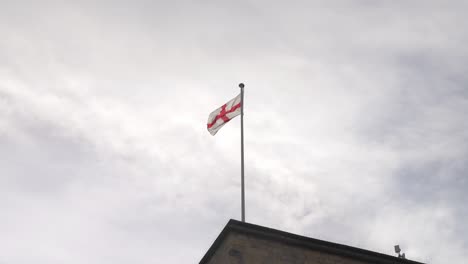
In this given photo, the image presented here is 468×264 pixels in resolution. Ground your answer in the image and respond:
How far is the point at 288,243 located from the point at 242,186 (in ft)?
10.2

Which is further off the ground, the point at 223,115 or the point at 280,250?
the point at 223,115

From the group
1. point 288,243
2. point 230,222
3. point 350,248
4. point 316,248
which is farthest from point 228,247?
point 350,248

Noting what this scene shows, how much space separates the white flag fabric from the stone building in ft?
18.3

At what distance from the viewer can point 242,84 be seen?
1988 centimetres

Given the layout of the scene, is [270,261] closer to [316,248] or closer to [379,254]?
[316,248]

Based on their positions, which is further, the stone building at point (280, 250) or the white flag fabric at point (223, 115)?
the white flag fabric at point (223, 115)

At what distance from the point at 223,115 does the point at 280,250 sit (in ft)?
25.4

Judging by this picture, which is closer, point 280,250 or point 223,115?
point 280,250

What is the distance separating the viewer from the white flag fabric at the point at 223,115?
65.2ft

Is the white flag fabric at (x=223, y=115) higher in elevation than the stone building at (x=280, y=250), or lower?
higher

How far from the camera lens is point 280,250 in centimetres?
1591

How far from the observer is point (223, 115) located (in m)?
20.3

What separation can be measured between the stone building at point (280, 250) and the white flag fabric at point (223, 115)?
5.57m

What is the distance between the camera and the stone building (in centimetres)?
1552
